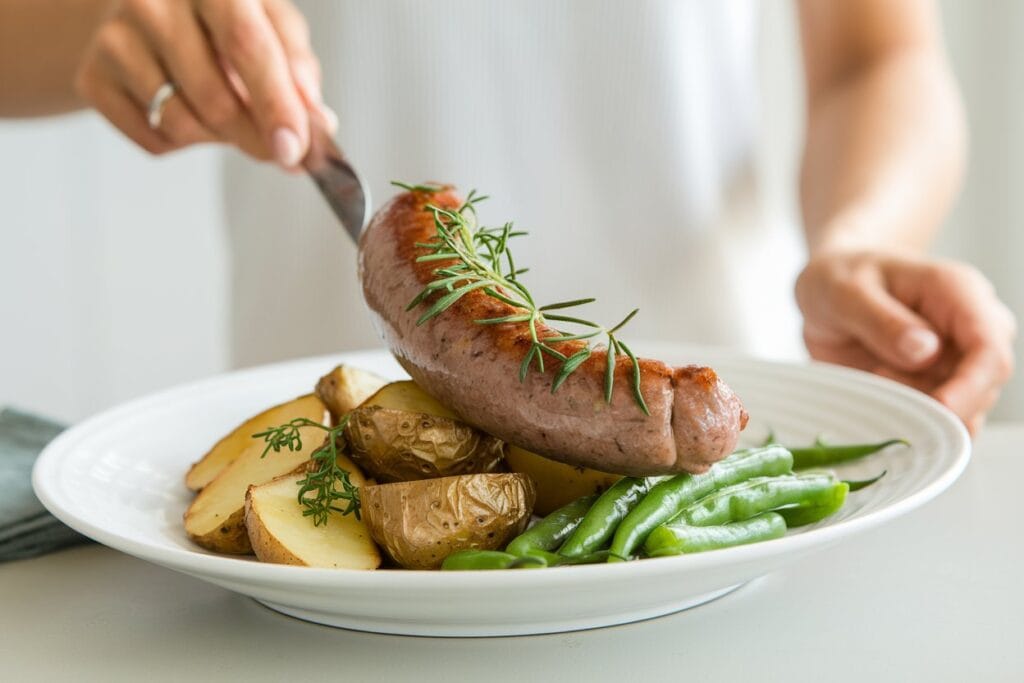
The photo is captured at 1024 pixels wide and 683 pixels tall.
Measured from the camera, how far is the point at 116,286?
514cm

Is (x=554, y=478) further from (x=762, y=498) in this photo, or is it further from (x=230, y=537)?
(x=230, y=537)

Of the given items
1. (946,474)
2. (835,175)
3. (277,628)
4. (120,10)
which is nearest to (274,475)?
(277,628)

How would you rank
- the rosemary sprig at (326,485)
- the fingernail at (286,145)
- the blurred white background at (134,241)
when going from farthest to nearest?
the blurred white background at (134,241) → the fingernail at (286,145) → the rosemary sprig at (326,485)

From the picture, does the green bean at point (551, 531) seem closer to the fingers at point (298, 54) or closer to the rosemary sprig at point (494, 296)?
the rosemary sprig at point (494, 296)

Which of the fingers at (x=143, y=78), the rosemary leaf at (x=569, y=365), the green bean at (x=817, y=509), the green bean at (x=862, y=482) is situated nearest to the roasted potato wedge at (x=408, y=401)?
the rosemary leaf at (x=569, y=365)

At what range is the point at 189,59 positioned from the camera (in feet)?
6.09

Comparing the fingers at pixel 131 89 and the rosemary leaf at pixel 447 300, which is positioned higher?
the fingers at pixel 131 89

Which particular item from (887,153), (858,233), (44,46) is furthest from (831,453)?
(44,46)

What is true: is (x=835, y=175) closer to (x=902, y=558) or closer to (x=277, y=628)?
(x=902, y=558)

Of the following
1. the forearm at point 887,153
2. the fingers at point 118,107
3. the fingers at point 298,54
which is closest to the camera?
the fingers at point 298,54

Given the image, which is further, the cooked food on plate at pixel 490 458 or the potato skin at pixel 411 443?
the potato skin at pixel 411 443

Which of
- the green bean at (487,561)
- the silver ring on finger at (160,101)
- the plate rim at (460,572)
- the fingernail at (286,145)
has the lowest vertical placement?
the green bean at (487,561)

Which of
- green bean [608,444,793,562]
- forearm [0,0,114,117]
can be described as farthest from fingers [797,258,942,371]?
forearm [0,0,114,117]

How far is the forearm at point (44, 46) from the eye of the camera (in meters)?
2.46
